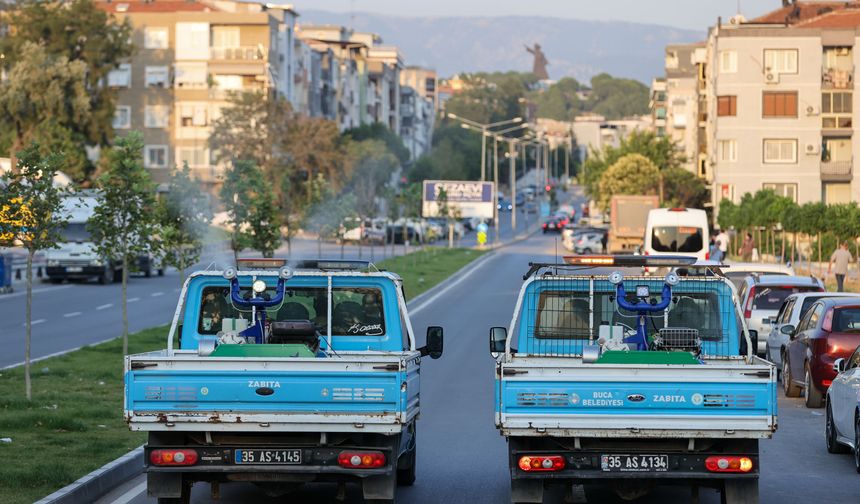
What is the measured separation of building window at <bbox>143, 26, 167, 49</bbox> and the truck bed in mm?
94390

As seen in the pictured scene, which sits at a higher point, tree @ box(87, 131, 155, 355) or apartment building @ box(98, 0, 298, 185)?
apartment building @ box(98, 0, 298, 185)

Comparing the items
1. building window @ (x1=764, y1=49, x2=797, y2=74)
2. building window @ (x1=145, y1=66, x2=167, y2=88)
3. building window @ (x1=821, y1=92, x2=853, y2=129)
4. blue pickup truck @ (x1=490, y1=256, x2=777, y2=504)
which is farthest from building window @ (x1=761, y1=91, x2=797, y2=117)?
blue pickup truck @ (x1=490, y1=256, x2=777, y2=504)

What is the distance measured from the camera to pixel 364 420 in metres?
10.2

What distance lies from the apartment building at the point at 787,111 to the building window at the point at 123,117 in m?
39.3

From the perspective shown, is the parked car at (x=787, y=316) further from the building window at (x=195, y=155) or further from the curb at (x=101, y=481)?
the building window at (x=195, y=155)

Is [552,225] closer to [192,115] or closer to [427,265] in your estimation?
[192,115]

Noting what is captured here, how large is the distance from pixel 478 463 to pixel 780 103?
75.5 meters

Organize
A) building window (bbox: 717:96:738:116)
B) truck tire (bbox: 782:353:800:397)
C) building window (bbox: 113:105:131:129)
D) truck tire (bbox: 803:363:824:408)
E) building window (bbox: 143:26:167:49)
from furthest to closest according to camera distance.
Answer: building window (bbox: 143:26:167:49) < building window (bbox: 113:105:131:129) < building window (bbox: 717:96:738:116) < truck tire (bbox: 782:353:800:397) < truck tire (bbox: 803:363:824:408)

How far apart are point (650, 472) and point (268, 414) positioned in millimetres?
2623

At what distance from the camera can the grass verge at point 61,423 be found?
11.8 metres

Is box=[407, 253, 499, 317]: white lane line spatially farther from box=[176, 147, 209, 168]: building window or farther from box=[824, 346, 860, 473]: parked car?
box=[176, 147, 209, 168]: building window

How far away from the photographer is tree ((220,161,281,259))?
37125 mm

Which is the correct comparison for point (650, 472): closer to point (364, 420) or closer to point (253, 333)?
point (364, 420)

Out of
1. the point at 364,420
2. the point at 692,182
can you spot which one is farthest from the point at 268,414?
the point at 692,182
